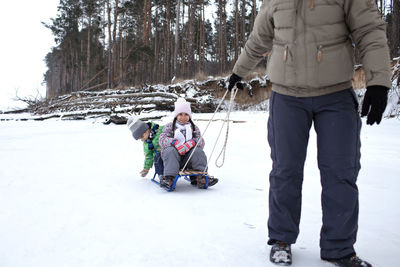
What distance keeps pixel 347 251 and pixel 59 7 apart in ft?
130

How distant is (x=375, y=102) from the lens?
1556 millimetres

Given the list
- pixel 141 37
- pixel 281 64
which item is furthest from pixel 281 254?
pixel 141 37

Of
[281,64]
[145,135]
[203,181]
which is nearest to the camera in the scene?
[281,64]

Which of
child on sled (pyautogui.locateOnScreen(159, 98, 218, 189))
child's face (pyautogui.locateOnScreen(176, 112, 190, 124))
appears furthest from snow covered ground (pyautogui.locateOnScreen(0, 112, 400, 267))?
child's face (pyautogui.locateOnScreen(176, 112, 190, 124))

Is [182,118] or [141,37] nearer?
[182,118]

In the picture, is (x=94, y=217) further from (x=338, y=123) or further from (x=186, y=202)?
(x=338, y=123)

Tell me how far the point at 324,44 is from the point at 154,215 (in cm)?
170

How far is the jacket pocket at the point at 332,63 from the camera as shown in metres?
1.66

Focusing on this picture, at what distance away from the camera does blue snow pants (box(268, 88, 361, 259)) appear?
167cm

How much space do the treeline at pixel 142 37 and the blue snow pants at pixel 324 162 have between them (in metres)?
20.9

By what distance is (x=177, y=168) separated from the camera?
341 cm

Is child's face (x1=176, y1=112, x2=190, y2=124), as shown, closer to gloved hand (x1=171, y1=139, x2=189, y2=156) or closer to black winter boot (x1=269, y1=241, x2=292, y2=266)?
gloved hand (x1=171, y1=139, x2=189, y2=156)

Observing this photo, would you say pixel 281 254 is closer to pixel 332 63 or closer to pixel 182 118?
pixel 332 63

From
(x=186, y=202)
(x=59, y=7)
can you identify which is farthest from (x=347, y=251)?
(x=59, y=7)
